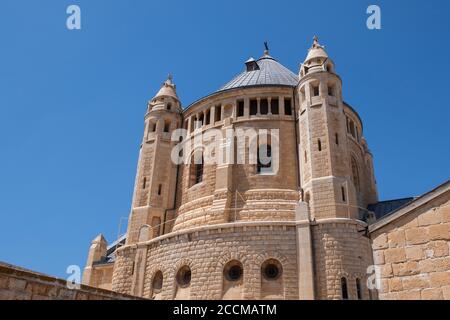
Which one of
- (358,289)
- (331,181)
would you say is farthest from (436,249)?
(331,181)

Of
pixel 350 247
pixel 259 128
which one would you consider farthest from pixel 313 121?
pixel 350 247

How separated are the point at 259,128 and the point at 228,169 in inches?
152

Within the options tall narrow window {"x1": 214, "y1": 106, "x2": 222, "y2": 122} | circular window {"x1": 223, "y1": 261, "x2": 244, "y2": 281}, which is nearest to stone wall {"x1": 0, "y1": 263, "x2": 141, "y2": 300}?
circular window {"x1": 223, "y1": 261, "x2": 244, "y2": 281}

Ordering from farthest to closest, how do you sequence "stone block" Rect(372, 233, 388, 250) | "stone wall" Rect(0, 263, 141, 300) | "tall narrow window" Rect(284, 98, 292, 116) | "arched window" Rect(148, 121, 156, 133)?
"arched window" Rect(148, 121, 156, 133), "tall narrow window" Rect(284, 98, 292, 116), "stone block" Rect(372, 233, 388, 250), "stone wall" Rect(0, 263, 141, 300)

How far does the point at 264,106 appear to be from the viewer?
28.6 meters

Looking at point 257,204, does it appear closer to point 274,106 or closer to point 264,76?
point 274,106

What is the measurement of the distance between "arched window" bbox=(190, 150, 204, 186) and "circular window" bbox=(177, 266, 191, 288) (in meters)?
7.60

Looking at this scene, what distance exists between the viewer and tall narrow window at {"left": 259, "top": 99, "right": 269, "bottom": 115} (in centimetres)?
2827

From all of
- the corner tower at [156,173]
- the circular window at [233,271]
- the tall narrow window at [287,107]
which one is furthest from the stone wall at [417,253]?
the tall narrow window at [287,107]

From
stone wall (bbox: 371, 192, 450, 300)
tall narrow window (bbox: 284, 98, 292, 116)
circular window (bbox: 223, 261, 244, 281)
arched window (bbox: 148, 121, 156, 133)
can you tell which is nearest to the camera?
stone wall (bbox: 371, 192, 450, 300)

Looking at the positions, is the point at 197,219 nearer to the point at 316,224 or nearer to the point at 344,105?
the point at 316,224

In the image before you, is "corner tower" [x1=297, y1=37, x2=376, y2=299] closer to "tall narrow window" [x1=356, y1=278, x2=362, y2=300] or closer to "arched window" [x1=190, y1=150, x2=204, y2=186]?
"tall narrow window" [x1=356, y1=278, x2=362, y2=300]

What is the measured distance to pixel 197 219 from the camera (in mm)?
24875
